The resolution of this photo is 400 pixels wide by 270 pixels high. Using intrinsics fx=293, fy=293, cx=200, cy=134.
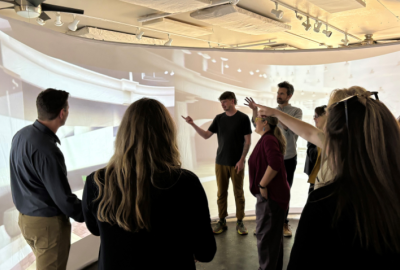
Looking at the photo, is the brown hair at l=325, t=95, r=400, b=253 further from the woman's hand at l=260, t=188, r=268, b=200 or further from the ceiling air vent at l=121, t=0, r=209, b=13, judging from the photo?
the ceiling air vent at l=121, t=0, r=209, b=13

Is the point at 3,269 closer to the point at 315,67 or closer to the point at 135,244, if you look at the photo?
the point at 135,244

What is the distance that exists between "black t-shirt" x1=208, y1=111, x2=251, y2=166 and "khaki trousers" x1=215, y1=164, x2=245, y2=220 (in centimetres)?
9

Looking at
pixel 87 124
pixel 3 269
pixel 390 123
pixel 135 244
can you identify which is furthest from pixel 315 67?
pixel 3 269

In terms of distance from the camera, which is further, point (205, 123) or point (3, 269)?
point (205, 123)

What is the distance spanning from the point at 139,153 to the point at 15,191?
1.21 m

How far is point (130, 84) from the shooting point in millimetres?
2984

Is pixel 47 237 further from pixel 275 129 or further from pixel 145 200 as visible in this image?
pixel 275 129

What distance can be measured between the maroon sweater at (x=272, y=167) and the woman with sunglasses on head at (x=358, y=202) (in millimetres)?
1398

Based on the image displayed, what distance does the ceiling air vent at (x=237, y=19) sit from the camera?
4742 mm

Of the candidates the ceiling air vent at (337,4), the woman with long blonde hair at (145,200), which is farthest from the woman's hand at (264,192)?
the ceiling air vent at (337,4)

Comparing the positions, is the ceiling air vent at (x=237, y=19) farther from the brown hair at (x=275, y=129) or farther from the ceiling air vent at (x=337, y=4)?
the brown hair at (x=275, y=129)

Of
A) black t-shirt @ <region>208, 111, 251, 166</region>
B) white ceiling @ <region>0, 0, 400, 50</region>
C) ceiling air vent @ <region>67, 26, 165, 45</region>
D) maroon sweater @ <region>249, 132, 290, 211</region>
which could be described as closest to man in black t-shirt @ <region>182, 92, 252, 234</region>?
black t-shirt @ <region>208, 111, 251, 166</region>

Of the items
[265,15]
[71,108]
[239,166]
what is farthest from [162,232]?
[265,15]

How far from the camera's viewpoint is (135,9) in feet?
18.1
